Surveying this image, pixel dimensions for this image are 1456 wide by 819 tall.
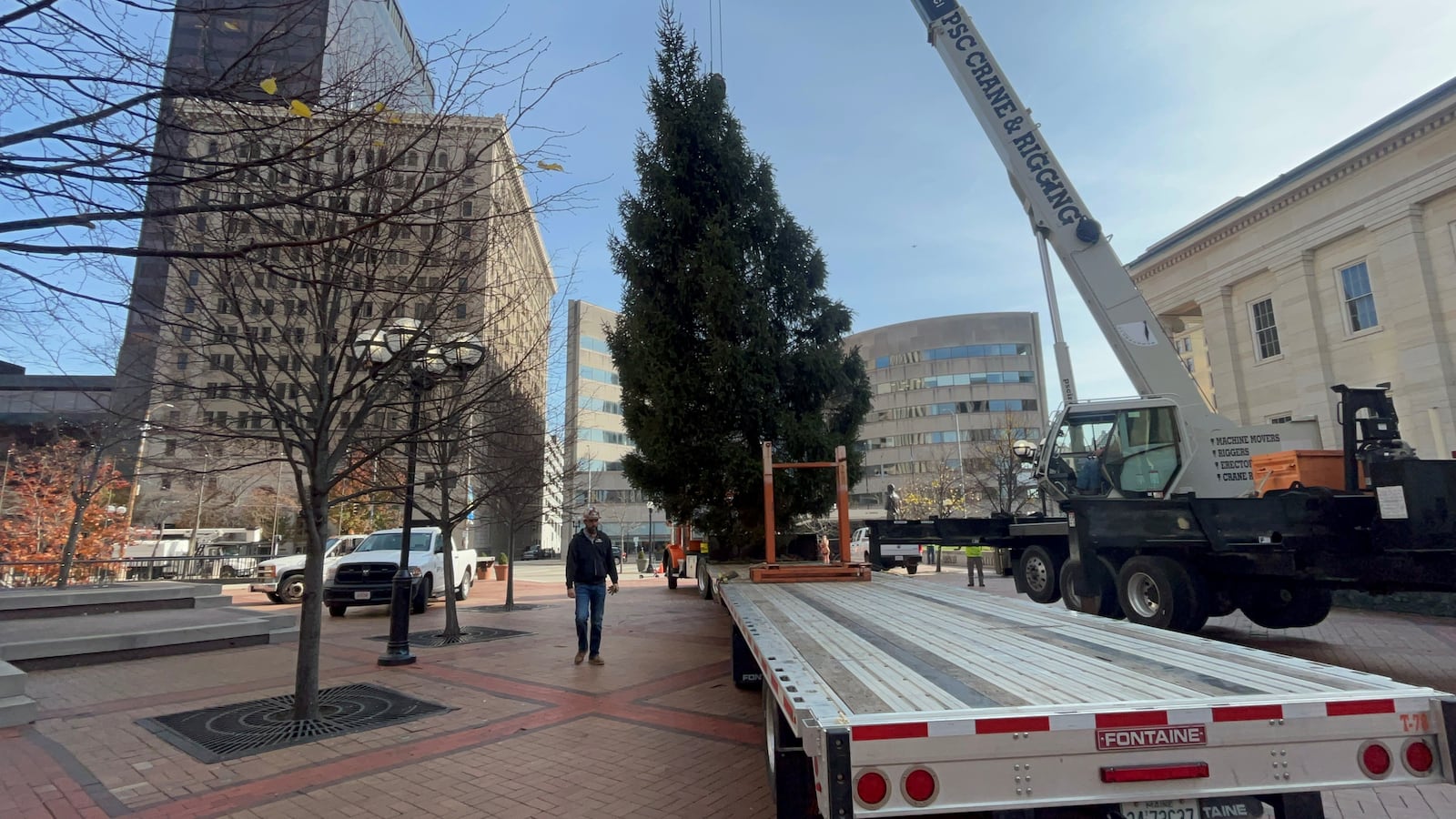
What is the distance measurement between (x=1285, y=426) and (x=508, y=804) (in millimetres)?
11617

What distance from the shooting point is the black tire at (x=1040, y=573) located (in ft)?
38.9

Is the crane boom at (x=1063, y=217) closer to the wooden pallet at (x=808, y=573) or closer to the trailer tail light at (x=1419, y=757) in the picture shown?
the wooden pallet at (x=808, y=573)

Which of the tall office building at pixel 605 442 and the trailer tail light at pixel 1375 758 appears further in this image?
the tall office building at pixel 605 442

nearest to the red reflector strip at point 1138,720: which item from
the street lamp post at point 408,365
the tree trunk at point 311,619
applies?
the street lamp post at point 408,365

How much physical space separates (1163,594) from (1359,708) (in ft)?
24.9

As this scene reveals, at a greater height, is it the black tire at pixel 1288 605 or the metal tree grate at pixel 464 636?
the black tire at pixel 1288 605

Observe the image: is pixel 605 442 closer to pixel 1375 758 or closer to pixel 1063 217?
pixel 1063 217

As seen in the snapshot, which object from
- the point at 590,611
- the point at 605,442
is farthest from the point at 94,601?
the point at 605,442

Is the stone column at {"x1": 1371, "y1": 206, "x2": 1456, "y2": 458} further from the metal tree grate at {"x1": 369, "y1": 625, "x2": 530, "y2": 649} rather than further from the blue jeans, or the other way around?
the metal tree grate at {"x1": 369, "y1": 625, "x2": 530, "y2": 649}

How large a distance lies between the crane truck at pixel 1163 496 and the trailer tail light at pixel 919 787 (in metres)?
7.99

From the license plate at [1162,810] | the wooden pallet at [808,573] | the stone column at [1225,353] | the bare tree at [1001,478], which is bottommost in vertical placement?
the license plate at [1162,810]

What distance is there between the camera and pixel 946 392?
250 feet

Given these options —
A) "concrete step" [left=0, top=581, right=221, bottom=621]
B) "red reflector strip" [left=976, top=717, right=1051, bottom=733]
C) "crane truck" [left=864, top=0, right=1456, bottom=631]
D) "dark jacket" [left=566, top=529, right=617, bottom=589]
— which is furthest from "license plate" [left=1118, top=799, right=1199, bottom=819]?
"concrete step" [left=0, top=581, right=221, bottom=621]

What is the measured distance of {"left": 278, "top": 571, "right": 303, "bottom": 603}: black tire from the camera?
664 inches
